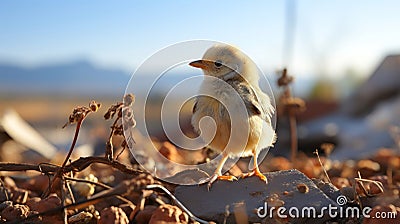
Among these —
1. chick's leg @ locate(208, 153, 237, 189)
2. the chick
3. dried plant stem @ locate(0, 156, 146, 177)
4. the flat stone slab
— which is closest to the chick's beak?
the chick

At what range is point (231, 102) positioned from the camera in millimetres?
2336

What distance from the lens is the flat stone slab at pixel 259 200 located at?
2109 mm

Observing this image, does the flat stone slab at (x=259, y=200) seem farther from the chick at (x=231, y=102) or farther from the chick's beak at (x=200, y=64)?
the chick's beak at (x=200, y=64)

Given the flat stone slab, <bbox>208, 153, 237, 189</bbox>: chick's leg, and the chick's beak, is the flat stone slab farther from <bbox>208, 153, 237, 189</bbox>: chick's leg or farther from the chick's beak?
the chick's beak

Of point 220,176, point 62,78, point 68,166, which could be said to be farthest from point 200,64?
point 62,78

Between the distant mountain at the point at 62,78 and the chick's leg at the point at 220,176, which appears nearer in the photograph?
the chick's leg at the point at 220,176

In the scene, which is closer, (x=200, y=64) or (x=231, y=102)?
(x=231, y=102)

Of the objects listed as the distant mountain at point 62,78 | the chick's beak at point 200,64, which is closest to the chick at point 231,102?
the chick's beak at point 200,64

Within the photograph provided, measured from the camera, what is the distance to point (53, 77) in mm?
86750

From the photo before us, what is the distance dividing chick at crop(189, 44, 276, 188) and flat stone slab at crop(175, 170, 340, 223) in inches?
2.1

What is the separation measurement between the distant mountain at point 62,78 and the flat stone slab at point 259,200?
266 feet

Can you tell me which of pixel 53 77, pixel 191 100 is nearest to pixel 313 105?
pixel 191 100

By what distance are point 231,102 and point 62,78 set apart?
85.8 meters

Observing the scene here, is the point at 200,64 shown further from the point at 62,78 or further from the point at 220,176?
the point at 62,78
